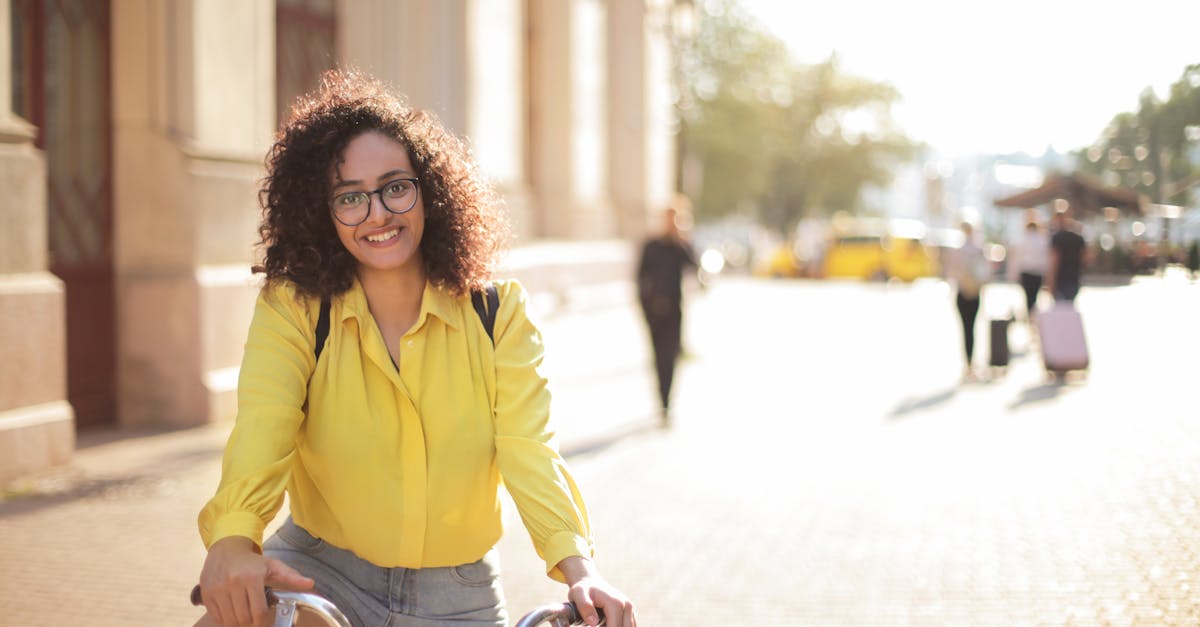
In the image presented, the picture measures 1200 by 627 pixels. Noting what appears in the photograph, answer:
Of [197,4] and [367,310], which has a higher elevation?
[197,4]

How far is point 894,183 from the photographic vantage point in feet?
201

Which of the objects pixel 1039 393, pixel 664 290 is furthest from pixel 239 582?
pixel 1039 393

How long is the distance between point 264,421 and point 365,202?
0.49 m

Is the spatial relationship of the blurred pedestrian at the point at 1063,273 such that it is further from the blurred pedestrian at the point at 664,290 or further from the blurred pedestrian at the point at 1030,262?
the blurred pedestrian at the point at 664,290

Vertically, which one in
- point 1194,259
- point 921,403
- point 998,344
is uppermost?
point 1194,259

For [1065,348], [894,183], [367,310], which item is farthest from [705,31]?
[367,310]

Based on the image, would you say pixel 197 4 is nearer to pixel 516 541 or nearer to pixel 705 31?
pixel 516 541

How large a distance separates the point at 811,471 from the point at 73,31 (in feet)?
18.9

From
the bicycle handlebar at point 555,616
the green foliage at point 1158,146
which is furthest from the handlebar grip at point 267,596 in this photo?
the green foliage at point 1158,146

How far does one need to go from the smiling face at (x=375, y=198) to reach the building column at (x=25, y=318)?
5.25m

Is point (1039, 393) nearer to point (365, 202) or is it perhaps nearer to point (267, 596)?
point (365, 202)

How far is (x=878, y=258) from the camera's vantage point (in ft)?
133

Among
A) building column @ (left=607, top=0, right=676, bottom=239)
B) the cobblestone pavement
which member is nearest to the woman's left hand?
the cobblestone pavement

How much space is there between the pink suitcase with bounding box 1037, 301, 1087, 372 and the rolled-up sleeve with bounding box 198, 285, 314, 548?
11.0 meters
